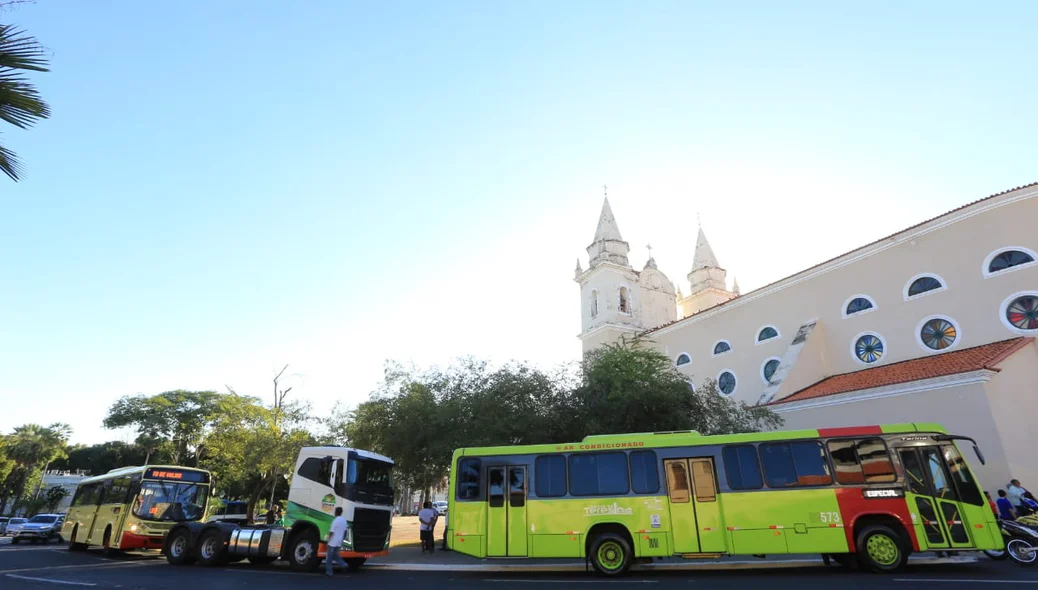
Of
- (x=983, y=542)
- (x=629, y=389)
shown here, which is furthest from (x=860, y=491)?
(x=629, y=389)

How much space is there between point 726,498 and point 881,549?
289cm

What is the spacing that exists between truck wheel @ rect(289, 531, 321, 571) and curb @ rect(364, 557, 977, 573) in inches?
75.5

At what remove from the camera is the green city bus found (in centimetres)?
1037

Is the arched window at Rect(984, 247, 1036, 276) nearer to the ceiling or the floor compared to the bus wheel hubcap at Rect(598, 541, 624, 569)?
nearer to the ceiling

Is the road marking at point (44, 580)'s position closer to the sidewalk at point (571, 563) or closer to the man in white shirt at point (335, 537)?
the man in white shirt at point (335, 537)

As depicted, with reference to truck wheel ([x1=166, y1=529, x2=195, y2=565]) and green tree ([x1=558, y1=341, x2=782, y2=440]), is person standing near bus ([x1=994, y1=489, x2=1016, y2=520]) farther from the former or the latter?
truck wheel ([x1=166, y1=529, x2=195, y2=565])

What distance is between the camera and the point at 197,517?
58.8 feet

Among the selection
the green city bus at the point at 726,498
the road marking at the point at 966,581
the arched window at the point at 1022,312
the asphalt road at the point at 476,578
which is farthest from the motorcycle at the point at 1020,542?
the arched window at the point at 1022,312

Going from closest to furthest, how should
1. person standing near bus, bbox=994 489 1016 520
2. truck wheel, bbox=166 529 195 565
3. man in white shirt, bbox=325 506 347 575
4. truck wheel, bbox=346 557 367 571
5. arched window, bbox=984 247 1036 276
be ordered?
man in white shirt, bbox=325 506 347 575, person standing near bus, bbox=994 489 1016 520, truck wheel, bbox=346 557 367 571, truck wheel, bbox=166 529 195 565, arched window, bbox=984 247 1036 276

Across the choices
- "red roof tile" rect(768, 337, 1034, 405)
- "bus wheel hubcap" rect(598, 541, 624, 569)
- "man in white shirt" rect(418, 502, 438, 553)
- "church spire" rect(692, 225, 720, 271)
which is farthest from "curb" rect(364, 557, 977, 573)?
"church spire" rect(692, 225, 720, 271)

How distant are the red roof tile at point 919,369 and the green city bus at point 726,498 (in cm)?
1056

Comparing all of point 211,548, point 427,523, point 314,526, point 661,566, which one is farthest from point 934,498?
point 211,548

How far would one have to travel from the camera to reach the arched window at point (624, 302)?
40.8 metres

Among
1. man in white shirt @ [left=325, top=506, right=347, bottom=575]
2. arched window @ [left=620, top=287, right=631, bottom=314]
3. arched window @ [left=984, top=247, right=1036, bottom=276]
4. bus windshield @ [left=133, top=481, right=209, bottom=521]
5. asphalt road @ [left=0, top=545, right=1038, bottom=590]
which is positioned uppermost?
arched window @ [left=620, top=287, right=631, bottom=314]
